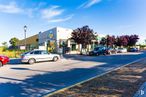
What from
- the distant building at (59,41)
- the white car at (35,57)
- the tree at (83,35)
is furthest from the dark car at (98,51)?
the white car at (35,57)

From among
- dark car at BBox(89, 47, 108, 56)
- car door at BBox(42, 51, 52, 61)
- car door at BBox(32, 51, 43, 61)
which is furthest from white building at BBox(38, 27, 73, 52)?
car door at BBox(32, 51, 43, 61)

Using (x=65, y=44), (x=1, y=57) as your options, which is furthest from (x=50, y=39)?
(x=1, y=57)

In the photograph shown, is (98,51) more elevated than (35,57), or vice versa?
(98,51)

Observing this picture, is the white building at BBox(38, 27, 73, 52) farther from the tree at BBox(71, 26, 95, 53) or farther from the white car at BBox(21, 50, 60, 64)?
the white car at BBox(21, 50, 60, 64)

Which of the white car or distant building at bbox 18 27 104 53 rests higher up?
distant building at bbox 18 27 104 53

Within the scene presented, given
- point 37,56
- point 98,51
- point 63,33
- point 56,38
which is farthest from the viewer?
point 63,33

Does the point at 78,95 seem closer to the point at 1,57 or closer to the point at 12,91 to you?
the point at 12,91

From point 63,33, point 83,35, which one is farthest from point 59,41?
point 83,35

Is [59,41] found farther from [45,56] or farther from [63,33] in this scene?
[45,56]

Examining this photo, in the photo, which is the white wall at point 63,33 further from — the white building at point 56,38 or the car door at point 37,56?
the car door at point 37,56

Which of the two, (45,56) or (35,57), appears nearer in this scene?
(35,57)

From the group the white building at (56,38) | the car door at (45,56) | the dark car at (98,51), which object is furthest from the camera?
the white building at (56,38)

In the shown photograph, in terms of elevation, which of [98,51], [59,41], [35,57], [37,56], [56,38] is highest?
[56,38]

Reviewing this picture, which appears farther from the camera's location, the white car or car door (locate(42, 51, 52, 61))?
car door (locate(42, 51, 52, 61))
